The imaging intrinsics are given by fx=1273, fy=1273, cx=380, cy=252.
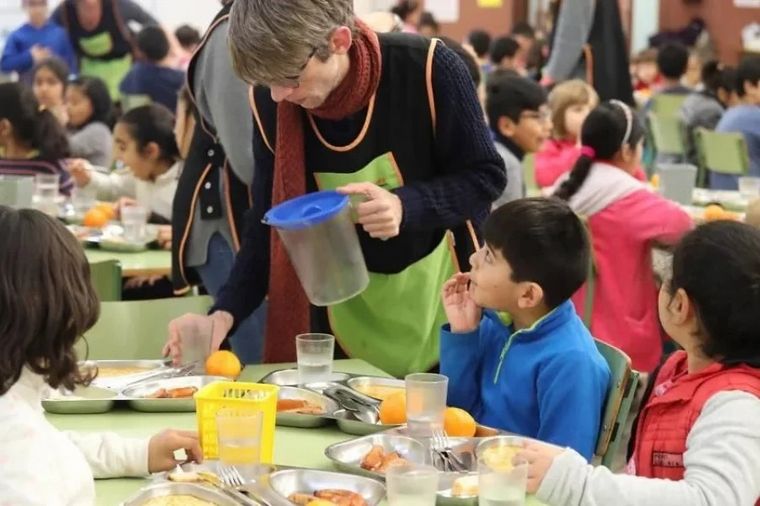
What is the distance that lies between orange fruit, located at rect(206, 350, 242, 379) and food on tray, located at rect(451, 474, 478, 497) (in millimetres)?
840

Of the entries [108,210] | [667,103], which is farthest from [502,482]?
[667,103]

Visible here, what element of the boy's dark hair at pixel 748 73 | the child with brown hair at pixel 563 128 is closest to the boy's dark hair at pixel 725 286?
the child with brown hair at pixel 563 128

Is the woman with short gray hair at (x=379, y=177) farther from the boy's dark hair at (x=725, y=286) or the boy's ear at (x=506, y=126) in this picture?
the boy's ear at (x=506, y=126)

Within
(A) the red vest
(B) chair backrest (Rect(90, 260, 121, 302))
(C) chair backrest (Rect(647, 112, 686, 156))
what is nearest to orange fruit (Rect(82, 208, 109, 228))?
(B) chair backrest (Rect(90, 260, 121, 302))

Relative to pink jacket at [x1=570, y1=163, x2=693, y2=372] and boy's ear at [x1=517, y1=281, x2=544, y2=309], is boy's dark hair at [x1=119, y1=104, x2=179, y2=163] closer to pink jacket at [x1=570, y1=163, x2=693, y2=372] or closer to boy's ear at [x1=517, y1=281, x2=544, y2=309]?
pink jacket at [x1=570, y1=163, x2=693, y2=372]

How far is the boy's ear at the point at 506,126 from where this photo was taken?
5504mm

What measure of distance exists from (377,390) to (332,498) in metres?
0.69

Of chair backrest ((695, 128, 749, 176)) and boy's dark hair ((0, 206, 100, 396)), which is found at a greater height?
boy's dark hair ((0, 206, 100, 396))

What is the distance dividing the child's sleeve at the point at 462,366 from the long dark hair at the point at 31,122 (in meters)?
3.40

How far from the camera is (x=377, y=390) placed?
8.98 feet

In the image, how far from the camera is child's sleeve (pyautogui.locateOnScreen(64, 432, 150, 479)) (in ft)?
7.16

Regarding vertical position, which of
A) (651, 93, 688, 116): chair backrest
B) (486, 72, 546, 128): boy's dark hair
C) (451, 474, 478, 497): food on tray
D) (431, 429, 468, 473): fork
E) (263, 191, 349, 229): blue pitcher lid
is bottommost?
(651, 93, 688, 116): chair backrest

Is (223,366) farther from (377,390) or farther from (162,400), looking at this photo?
(377,390)

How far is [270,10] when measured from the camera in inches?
97.9
